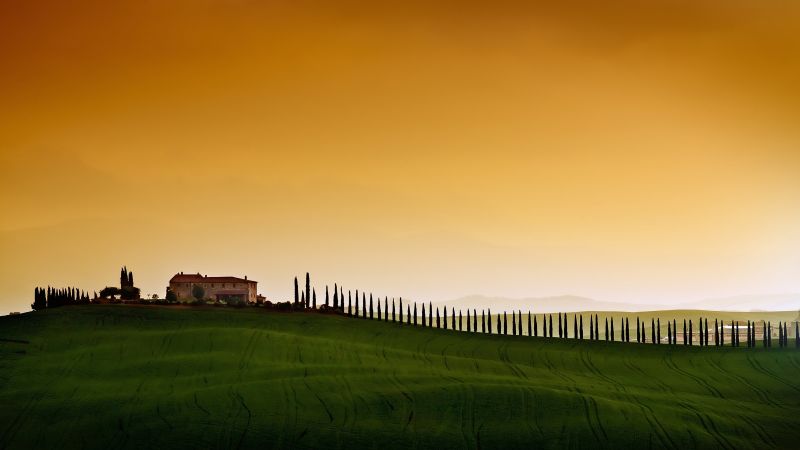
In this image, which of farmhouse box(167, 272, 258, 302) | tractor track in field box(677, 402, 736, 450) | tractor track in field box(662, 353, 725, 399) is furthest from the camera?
farmhouse box(167, 272, 258, 302)

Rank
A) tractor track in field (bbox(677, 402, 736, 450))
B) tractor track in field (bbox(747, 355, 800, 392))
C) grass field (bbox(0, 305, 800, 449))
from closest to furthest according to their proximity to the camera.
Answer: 1. tractor track in field (bbox(677, 402, 736, 450))
2. grass field (bbox(0, 305, 800, 449))
3. tractor track in field (bbox(747, 355, 800, 392))

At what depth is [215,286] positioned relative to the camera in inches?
5030

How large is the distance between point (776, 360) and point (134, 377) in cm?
5029

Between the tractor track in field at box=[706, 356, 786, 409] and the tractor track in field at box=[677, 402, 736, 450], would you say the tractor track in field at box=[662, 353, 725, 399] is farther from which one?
the tractor track in field at box=[677, 402, 736, 450]

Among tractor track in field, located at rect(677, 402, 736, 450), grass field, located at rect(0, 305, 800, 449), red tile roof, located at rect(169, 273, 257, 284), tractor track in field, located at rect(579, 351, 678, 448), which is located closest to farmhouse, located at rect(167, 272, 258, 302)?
red tile roof, located at rect(169, 273, 257, 284)

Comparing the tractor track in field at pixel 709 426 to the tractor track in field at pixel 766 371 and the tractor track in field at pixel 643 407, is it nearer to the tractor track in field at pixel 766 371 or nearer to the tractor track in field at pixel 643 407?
the tractor track in field at pixel 643 407

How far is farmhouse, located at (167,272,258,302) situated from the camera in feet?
412

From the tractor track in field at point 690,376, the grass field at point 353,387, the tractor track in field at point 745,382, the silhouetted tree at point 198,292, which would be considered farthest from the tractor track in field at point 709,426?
the silhouetted tree at point 198,292

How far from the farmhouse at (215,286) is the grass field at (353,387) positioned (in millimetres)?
24665

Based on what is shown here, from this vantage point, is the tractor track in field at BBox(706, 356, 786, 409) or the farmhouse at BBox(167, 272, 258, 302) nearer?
the tractor track in field at BBox(706, 356, 786, 409)

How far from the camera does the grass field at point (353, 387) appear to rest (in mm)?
59312

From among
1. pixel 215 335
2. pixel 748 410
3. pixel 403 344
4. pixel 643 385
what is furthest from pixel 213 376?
pixel 748 410

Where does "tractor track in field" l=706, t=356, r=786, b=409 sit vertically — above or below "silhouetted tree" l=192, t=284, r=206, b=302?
below

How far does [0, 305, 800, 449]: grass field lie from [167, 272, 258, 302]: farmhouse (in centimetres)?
2467
